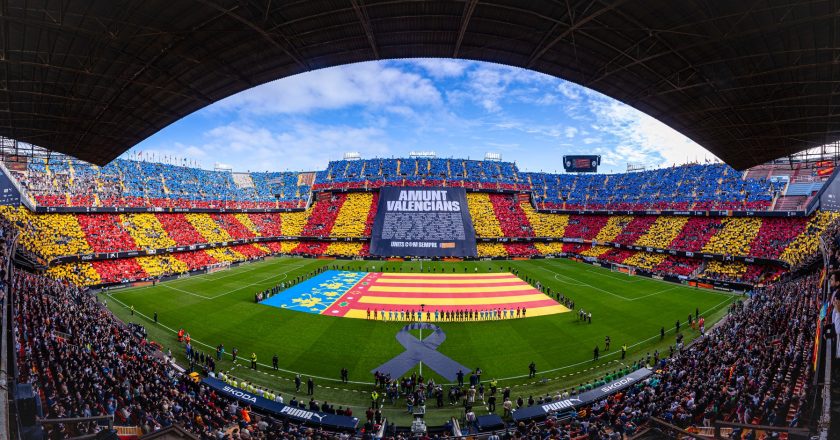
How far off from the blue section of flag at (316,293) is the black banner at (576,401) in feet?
63.2

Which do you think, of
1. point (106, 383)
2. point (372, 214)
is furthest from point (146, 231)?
point (106, 383)

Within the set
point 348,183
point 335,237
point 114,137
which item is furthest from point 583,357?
point 348,183

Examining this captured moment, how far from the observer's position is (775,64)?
564 inches

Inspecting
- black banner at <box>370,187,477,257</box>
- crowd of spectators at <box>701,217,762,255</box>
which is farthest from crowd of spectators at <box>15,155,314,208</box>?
crowd of spectators at <box>701,217,762,255</box>

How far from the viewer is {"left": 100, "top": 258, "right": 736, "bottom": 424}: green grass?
19000 mm

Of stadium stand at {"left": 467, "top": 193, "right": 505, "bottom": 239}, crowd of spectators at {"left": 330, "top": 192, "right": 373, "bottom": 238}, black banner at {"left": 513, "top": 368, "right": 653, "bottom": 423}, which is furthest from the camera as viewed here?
stadium stand at {"left": 467, "top": 193, "right": 505, "bottom": 239}

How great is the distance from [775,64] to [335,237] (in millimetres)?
56023

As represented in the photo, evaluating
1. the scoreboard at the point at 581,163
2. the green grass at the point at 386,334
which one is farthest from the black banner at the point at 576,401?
the scoreboard at the point at 581,163

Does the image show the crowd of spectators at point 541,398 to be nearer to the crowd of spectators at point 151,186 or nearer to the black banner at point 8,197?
the black banner at point 8,197

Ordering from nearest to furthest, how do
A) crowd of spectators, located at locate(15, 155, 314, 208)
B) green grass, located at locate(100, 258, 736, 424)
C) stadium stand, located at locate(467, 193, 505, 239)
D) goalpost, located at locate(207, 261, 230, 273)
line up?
green grass, located at locate(100, 258, 736, 424), crowd of spectators, located at locate(15, 155, 314, 208), goalpost, located at locate(207, 261, 230, 273), stadium stand, located at locate(467, 193, 505, 239)

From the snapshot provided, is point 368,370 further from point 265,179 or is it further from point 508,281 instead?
point 265,179

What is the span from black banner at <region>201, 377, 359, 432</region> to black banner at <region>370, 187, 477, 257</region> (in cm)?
4186

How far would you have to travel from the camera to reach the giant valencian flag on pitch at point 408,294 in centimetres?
3081

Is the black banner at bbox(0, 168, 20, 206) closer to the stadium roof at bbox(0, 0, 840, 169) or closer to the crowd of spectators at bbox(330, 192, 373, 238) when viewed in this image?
the stadium roof at bbox(0, 0, 840, 169)
